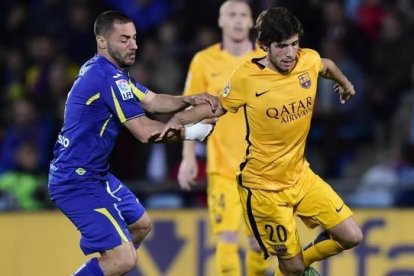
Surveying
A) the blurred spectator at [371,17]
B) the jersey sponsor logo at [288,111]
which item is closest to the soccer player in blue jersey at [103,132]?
the jersey sponsor logo at [288,111]

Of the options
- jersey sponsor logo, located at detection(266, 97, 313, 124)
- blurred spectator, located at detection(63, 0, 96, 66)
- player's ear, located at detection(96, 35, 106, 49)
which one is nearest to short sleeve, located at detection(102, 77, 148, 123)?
player's ear, located at detection(96, 35, 106, 49)

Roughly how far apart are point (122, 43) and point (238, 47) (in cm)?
181

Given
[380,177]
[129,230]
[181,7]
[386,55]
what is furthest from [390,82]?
[129,230]

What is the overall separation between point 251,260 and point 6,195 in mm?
3067

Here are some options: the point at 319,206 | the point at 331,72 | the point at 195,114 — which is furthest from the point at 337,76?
the point at 195,114

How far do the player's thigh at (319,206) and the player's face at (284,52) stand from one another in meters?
0.85

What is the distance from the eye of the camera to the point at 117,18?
28.1ft

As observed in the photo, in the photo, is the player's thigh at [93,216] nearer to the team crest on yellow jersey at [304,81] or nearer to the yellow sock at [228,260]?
the yellow sock at [228,260]

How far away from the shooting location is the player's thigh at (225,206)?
9953 mm

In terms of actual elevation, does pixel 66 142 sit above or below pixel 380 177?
above

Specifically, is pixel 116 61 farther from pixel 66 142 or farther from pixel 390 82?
pixel 390 82

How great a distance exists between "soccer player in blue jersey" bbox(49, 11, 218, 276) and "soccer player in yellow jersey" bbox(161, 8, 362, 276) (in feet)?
0.71

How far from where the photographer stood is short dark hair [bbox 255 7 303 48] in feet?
27.4

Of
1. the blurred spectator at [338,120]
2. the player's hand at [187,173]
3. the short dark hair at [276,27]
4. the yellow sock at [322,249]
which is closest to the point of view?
the short dark hair at [276,27]
